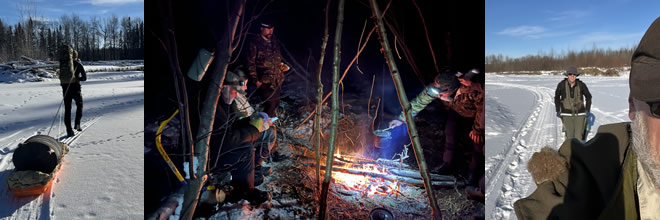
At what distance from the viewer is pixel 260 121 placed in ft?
7.14

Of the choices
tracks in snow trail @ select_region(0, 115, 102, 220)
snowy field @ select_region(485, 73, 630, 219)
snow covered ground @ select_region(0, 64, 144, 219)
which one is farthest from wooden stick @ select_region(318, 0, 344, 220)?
tracks in snow trail @ select_region(0, 115, 102, 220)

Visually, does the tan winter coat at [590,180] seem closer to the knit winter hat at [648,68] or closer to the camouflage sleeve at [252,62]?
the knit winter hat at [648,68]

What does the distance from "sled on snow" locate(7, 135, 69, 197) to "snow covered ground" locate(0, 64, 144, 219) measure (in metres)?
0.11

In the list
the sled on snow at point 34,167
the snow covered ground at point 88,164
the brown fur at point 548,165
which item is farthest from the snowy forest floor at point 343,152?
the sled on snow at point 34,167

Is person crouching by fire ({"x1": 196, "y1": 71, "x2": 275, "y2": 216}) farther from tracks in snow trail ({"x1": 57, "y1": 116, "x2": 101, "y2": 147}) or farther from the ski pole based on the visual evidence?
tracks in snow trail ({"x1": 57, "y1": 116, "x2": 101, "y2": 147})

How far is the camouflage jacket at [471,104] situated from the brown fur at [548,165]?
84 centimetres

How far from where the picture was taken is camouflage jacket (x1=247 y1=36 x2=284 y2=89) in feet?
6.84

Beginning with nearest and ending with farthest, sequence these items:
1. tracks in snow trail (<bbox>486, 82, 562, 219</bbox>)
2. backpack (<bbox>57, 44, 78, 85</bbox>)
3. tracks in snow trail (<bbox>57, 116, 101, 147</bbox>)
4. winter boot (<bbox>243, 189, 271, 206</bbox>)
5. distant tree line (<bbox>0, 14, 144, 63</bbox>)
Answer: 1. winter boot (<bbox>243, 189, 271, 206</bbox>)
2. tracks in snow trail (<bbox>486, 82, 562, 219</bbox>)
3. backpack (<bbox>57, 44, 78, 85</bbox>)
4. tracks in snow trail (<bbox>57, 116, 101, 147</bbox>)
5. distant tree line (<bbox>0, 14, 144, 63</bbox>)

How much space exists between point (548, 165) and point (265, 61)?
61.8 inches

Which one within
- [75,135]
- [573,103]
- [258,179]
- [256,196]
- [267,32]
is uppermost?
[267,32]

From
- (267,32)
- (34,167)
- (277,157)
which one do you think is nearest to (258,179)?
(277,157)

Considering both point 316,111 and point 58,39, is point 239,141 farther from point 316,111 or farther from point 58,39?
point 58,39

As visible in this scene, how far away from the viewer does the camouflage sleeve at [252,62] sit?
2.08 m

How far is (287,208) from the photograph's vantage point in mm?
→ 2168
